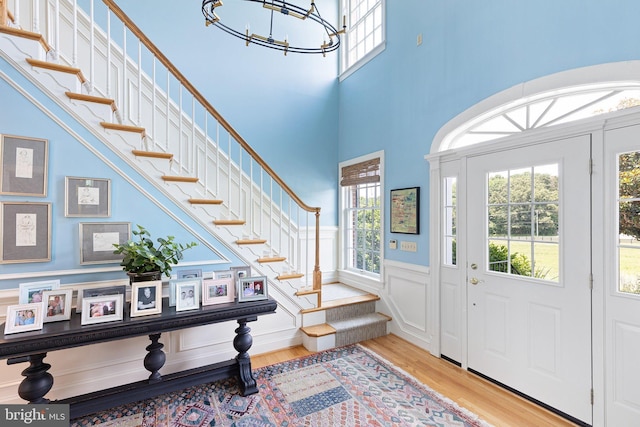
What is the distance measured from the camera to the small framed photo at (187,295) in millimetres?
2307

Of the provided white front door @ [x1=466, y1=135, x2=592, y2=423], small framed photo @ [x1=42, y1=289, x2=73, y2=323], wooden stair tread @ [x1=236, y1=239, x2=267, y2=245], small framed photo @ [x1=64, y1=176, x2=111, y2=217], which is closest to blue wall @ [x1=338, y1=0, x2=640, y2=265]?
white front door @ [x1=466, y1=135, x2=592, y2=423]

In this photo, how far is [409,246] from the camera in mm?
3568

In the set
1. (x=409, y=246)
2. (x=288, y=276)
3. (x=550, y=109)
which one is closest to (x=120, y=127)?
(x=288, y=276)

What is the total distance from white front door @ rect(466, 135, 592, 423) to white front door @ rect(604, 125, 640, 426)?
0.11 m

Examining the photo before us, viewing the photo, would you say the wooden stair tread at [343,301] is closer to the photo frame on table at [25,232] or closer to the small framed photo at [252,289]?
the small framed photo at [252,289]

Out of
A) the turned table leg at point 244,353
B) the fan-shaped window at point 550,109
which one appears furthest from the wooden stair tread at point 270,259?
the fan-shaped window at point 550,109

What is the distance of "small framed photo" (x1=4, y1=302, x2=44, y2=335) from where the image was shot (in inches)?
72.4

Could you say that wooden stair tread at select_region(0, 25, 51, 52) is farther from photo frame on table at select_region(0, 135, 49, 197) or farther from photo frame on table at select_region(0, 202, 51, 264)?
photo frame on table at select_region(0, 202, 51, 264)

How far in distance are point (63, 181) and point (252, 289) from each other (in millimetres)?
1762

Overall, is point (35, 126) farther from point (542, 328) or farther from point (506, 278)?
point (542, 328)

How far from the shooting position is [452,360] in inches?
119

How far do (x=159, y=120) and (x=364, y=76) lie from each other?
9.87 feet

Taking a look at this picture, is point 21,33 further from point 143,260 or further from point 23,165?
point 143,260

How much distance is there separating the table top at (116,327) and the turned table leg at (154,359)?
1.06 ft
